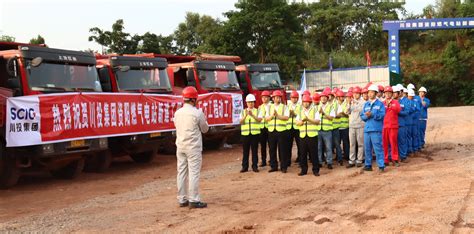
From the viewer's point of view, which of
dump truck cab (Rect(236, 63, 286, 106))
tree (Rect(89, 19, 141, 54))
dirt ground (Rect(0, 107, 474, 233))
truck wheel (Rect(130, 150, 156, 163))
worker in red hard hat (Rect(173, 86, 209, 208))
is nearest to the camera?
dirt ground (Rect(0, 107, 474, 233))

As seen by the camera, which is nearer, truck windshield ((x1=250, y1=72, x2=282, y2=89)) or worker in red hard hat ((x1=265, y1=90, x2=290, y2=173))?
worker in red hard hat ((x1=265, y1=90, x2=290, y2=173))

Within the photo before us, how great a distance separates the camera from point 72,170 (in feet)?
36.7

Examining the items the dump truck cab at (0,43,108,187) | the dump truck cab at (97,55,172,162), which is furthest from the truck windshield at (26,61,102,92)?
the dump truck cab at (97,55,172,162)

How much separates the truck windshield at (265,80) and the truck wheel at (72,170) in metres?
7.87

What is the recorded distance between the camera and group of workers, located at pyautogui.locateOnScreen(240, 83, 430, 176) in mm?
10828

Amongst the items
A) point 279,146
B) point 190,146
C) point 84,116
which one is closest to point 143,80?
point 84,116

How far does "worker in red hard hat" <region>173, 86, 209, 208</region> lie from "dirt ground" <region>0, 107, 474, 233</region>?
0.87 ft

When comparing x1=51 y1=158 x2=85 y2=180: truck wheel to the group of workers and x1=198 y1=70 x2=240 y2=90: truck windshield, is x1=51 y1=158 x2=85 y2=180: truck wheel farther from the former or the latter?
x1=198 y1=70 x2=240 y2=90: truck windshield

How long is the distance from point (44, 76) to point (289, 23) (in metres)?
29.8

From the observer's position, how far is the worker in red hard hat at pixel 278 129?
1122 cm

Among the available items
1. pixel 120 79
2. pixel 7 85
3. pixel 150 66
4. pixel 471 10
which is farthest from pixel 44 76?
pixel 471 10

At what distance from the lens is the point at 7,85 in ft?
31.9

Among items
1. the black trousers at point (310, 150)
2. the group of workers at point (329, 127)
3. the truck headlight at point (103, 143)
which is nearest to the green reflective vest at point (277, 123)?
the group of workers at point (329, 127)

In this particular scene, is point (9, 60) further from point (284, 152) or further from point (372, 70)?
point (372, 70)
